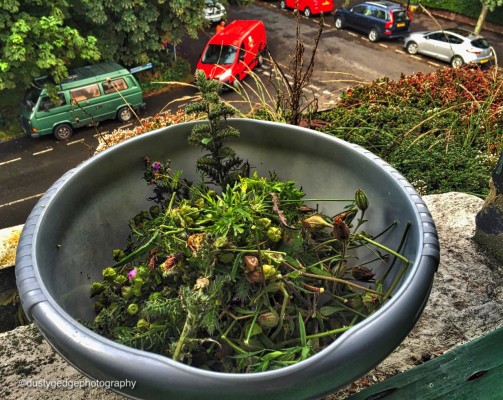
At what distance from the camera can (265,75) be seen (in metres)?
12.8

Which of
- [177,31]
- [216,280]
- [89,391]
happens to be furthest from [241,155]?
[177,31]

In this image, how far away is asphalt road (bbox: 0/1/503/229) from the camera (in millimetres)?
9328

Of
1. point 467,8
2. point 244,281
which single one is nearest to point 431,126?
point 244,281

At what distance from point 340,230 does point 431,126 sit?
139 inches

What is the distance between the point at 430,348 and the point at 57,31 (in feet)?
31.4

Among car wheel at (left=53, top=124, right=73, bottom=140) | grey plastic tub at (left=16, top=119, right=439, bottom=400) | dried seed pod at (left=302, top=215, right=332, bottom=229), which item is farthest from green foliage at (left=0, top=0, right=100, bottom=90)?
dried seed pod at (left=302, top=215, right=332, bottom=229)

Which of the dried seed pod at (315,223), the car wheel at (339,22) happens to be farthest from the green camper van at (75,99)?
the dried seed pod at (315,223)

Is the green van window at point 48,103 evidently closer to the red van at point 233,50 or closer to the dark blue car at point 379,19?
the red van at point 233,50

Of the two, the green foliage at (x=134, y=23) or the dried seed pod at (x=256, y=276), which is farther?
the green foliage at (x=134, y=23)

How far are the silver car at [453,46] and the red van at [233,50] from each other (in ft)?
14.0

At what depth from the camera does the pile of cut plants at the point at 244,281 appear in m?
Answer: 1.41

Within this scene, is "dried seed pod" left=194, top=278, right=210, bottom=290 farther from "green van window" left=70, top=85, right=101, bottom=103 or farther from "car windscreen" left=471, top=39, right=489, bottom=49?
"car windscreen" left=471, top=39, right=489, bottom=49

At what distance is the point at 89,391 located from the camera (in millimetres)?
1969

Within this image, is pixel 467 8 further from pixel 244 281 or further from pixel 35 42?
pixel 244 281
